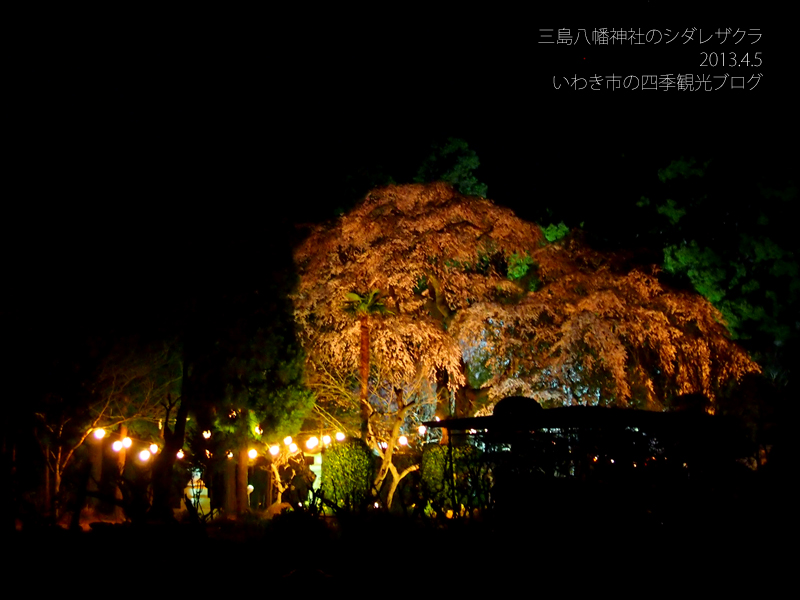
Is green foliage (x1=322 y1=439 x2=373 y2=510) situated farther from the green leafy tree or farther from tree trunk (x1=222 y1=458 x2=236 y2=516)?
the green leafy tree

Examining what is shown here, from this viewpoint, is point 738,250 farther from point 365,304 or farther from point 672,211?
point 365,304

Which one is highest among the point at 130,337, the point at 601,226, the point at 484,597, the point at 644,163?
the point at 644,163

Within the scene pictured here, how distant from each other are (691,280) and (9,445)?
1573 cm

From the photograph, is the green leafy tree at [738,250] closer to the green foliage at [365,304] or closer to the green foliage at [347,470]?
the green foliage at [365,304]

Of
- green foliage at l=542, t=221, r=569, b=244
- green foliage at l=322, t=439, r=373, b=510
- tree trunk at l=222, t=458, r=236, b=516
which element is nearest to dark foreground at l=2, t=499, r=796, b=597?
green foliage at l=322, t=439, r=373, b=510

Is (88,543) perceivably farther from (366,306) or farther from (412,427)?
(412,427)

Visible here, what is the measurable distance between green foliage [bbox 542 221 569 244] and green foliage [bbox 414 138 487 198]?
1.89m

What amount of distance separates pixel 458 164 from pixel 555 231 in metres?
3.02

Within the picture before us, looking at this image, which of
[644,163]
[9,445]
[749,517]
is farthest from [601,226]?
[9,445]

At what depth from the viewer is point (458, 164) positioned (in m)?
17.6

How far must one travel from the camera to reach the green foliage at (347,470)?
563 inches

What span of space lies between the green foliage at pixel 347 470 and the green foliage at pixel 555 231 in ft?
23.4

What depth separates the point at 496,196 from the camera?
1977 cm

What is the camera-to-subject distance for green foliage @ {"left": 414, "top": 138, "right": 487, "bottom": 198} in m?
17.6
